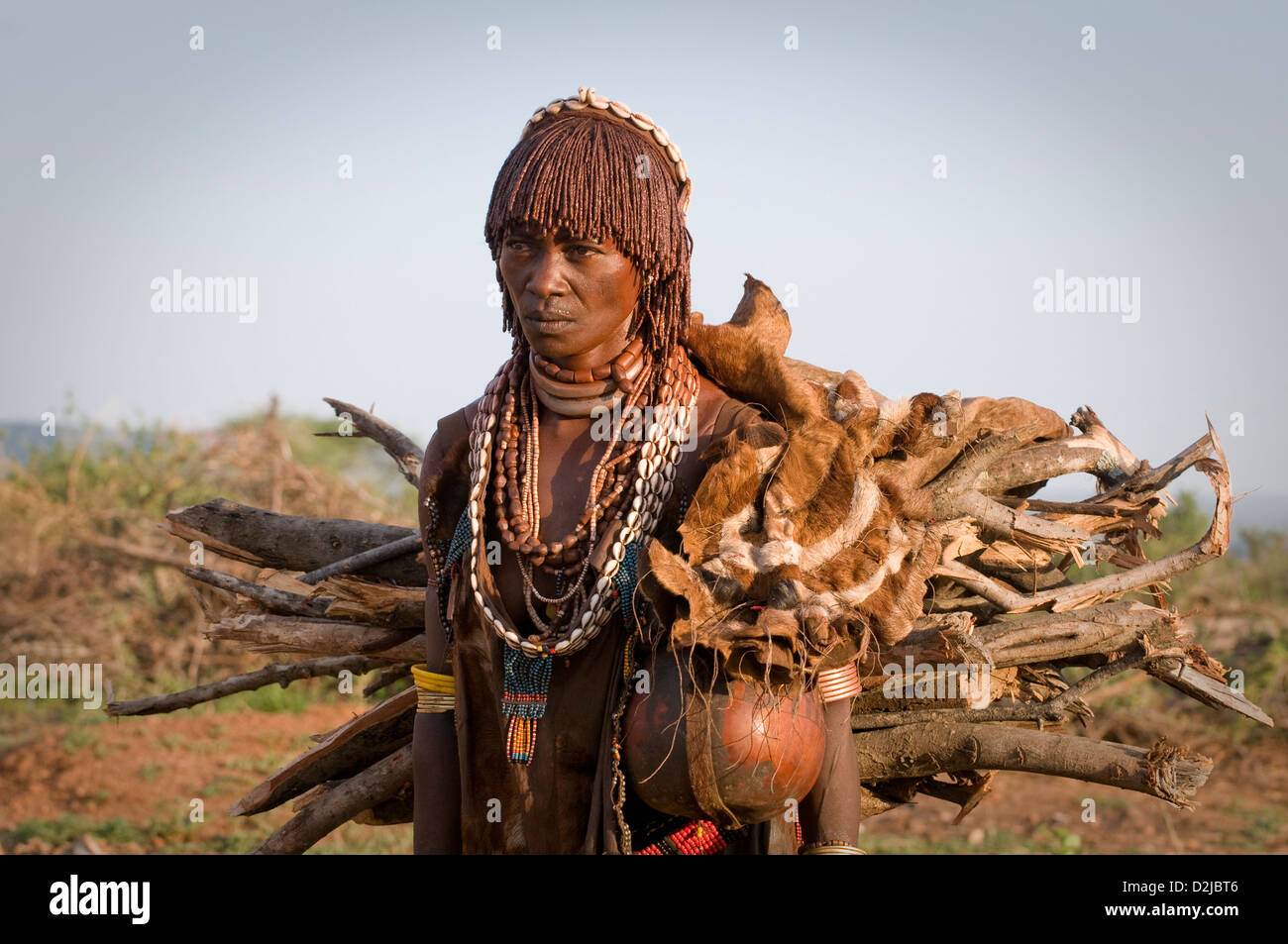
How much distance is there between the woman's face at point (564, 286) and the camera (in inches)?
100

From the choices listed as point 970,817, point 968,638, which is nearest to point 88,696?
point 970,817

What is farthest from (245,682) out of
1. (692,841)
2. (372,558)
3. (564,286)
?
(564,286)

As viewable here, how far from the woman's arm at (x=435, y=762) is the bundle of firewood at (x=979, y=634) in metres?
0.66

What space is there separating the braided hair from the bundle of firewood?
0.53m

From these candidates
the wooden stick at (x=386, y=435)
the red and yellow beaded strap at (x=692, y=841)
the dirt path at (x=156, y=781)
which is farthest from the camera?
the dirt path at (x=156, y=781)

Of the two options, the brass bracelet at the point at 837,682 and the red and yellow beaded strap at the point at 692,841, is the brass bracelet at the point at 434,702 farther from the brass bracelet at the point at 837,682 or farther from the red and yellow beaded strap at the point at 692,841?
the brass bracelet at the point at 837,682

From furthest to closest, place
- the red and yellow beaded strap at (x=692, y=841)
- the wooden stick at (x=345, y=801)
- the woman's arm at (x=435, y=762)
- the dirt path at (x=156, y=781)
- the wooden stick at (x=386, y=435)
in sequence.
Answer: the dirt path at (x=156, y=781) → the wooden stick at (x=386, y=435) → the wooden stick at (x=345, y=801) → the woman's arm at (x=435, y=762) → the red and yellow beaded strap at (x=692, y=841)

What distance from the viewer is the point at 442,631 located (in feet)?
9.51

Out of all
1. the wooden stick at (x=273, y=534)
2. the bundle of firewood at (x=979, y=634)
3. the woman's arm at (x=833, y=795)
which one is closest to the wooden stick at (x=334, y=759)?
the bundle of firewood at (x=979, y=634)

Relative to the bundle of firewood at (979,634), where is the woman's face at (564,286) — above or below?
above

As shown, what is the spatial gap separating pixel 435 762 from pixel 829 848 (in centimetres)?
100

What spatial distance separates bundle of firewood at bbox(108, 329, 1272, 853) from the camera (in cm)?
304

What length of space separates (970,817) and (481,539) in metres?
6.54
